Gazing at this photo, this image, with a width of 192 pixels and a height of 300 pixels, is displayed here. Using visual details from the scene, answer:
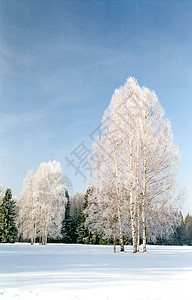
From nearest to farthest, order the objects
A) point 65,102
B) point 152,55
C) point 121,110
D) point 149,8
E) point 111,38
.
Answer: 1. point 149,8
2. point 111,38
3. point 152,55
4. point 121,110
5. point 65,102

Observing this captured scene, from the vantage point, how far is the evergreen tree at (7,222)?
3697 centimetres

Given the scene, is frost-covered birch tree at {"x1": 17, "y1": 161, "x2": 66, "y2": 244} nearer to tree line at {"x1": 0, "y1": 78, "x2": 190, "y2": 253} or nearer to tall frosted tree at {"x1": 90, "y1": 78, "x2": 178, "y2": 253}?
tree line at {"x1": 0, "y1": 78, "x2": 190, "y2": 253}

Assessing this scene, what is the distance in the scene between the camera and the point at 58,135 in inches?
958

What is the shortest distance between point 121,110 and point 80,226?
27255 mm

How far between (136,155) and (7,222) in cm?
2740

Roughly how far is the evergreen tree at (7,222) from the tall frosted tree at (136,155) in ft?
79.5

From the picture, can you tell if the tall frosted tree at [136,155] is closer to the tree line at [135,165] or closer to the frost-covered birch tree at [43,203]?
the tree line at [135,165]

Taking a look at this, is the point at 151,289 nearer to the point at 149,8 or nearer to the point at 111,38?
the point at 149,8

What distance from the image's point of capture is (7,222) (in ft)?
123

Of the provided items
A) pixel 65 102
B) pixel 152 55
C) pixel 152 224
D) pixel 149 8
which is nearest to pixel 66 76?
pixel 65 102

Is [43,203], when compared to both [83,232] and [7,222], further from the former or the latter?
[83,232]

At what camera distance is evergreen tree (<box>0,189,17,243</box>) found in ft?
121

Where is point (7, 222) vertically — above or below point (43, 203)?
below

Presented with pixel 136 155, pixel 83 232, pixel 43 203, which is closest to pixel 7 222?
pixel 43 203
